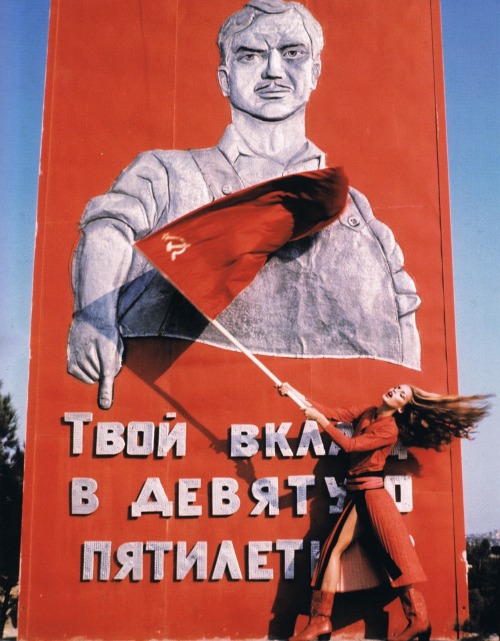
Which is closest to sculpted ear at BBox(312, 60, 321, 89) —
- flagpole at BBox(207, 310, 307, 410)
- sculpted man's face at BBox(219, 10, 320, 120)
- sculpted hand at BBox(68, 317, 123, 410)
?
sculpted man's face at BBox(219, 10, 320, 120)

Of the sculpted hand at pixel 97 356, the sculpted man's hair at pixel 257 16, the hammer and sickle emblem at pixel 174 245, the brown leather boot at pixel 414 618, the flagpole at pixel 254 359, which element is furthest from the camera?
the sculpted man's hair at pixel 257 16

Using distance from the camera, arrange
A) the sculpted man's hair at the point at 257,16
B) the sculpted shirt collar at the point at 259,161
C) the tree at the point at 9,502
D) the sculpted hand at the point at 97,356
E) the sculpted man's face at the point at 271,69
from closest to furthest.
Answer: the sculpted hand at the point at 97,356 < the sculpted shirt collar at the point at 259,161 < the sculpted man's face at the point at 271,69 < the sculpted man's hair at the point at 257,16 < the tree at the point at 9,502

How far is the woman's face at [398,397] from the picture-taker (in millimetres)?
9305

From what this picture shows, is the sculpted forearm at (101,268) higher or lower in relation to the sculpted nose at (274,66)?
lower

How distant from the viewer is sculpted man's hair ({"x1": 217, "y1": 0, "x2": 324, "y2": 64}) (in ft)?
36.5

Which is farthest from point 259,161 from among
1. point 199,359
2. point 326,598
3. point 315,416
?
point 326,598

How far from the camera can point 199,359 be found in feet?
33.4

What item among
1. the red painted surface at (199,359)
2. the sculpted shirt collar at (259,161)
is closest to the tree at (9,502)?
the red painted surface at (199,359)

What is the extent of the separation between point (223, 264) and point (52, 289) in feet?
6.65

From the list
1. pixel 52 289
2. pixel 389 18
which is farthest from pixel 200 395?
pixel 389 18

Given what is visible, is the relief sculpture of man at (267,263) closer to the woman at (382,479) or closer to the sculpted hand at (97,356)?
the sculpted hand at (97,356)

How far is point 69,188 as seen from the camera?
1078cm

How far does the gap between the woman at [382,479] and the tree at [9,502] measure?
9.06 meters

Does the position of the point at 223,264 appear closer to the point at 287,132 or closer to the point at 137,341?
the point at 137,341
